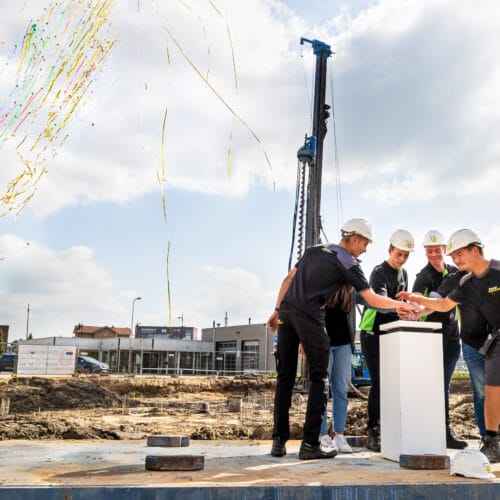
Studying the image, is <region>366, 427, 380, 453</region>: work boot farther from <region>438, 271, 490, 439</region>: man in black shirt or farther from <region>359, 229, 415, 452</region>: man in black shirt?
<region>438, 271, 490, 439</region>: man in black shirt

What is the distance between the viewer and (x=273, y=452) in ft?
14.9

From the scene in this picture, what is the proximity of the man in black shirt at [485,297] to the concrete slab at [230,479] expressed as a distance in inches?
19.7

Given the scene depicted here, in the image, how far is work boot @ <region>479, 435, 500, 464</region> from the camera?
14.8 feet

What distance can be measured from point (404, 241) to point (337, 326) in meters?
1.05

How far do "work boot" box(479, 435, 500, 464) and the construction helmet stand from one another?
180 centimetres

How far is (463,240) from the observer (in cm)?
490

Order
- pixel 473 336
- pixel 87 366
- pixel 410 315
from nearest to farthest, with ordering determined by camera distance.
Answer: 1. pixel 410 315
2. pixel 473 336
3. pixel 87 366

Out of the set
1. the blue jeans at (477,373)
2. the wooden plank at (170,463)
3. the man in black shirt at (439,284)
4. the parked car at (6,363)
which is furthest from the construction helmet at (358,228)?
the parked car at (6,363)

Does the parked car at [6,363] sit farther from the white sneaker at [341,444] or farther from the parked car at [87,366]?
the white sneaker at [341,444]

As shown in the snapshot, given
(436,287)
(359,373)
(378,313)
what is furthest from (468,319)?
(359,373)

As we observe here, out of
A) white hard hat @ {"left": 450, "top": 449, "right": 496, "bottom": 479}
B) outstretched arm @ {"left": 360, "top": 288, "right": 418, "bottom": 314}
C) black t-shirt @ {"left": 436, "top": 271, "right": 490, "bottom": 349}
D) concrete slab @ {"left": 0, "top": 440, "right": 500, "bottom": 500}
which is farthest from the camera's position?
black t-shirt @ {"left": 436, "top": 271, "right": 490, "bottom": 349}

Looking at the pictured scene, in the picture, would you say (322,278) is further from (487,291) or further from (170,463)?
(170,463)

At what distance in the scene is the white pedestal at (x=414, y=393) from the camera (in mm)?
4289

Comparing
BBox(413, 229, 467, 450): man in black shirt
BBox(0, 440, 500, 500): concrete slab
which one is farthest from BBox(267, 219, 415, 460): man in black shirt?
BBox(413, 229, 467, 450): man in black shirt
